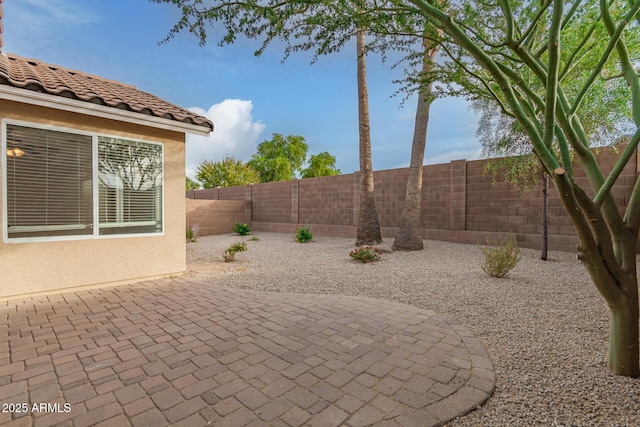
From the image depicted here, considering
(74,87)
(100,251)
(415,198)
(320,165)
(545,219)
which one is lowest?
(100,251)

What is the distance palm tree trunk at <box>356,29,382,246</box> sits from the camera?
9961mm

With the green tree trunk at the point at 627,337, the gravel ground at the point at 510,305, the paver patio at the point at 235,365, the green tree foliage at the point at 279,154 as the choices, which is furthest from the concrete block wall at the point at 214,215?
the green tree foliage at the point at 279,154

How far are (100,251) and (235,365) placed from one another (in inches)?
155

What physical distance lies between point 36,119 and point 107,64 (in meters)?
5.68

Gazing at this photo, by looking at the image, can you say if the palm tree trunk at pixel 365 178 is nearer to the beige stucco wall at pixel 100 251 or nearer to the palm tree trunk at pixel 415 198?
the palm tree trunk at pixel 415 198

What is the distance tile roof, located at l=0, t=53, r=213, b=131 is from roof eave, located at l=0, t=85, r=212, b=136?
2.2 inches

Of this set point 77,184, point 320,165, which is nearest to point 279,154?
point 320,165

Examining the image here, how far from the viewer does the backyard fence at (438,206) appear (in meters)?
7.99

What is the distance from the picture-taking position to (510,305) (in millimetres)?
4289

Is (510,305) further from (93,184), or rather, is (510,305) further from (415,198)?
(93,184)

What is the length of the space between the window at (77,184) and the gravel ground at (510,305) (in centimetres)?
175

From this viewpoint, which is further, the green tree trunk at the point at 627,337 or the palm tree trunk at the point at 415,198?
the palm tree trunk at the point at 415,198

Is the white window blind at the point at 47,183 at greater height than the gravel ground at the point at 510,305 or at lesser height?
greater

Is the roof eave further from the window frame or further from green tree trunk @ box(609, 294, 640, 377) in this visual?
green tree trunk @ box(609, 294, 640, 377)
